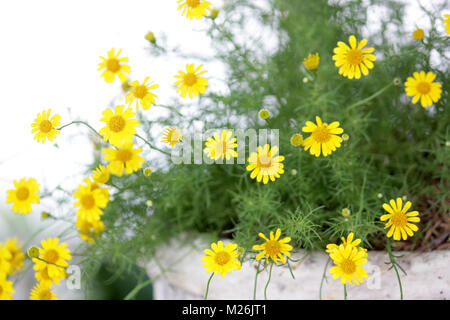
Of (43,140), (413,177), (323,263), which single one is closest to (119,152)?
(43,140)

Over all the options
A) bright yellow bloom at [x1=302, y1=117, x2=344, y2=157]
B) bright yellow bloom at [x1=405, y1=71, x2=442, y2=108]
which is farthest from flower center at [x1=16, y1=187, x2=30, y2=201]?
bright yellow bloom at [x1=405, y1=71, x2=442, y2=108]

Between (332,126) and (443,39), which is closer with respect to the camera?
(332,126)

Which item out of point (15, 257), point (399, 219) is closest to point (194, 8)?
point (399, 219)

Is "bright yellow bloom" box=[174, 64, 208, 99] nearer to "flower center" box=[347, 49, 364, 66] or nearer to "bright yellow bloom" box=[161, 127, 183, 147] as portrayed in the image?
"bright yellow bloom" box=[161, 127, 183, 147]

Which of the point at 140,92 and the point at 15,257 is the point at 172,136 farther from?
the point at 15,257

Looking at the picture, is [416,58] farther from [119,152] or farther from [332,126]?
[119,152]
